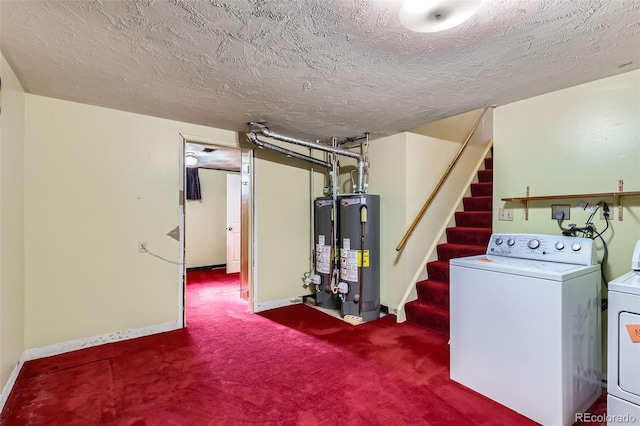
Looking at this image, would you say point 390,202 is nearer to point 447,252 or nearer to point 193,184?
point 447,252

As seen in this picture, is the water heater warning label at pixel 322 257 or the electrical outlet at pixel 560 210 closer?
the electrical outlet at pixel 560 210

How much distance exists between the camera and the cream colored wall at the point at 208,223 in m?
6.34

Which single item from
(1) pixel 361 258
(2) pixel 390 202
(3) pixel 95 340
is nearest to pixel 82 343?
(3) pixel 95 340

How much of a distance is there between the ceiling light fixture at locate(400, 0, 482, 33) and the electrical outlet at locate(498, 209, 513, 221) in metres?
1.85

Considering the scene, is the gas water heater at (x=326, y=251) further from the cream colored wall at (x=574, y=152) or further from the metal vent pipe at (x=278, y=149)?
the cream colored wall at (x=574, y=152)

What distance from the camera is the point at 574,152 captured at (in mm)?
2219

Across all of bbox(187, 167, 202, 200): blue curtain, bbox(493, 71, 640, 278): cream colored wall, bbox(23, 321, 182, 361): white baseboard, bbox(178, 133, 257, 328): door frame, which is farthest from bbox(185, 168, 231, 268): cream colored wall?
bbox(493, 71, 640, 278): cream colored wall

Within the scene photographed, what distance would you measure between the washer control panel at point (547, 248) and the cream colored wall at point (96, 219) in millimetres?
3006

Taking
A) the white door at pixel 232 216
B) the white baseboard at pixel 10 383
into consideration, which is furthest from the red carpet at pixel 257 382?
the white door at pixel 232 216

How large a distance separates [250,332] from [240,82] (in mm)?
2323

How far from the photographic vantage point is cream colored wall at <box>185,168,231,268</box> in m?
6.34

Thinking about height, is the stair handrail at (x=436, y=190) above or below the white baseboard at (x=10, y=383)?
above

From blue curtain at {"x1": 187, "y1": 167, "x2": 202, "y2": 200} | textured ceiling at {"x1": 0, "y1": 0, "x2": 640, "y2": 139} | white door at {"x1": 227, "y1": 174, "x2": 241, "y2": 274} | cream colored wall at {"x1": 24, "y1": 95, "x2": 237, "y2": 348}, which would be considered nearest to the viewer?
textured ceiling at {"x1": 0, "y1": 0, "x2": 640, "y2": 139}

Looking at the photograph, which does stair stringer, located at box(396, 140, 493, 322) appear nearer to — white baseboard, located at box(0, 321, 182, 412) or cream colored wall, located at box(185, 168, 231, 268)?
white baseboard, located at box(0, 321, 182, 412)
